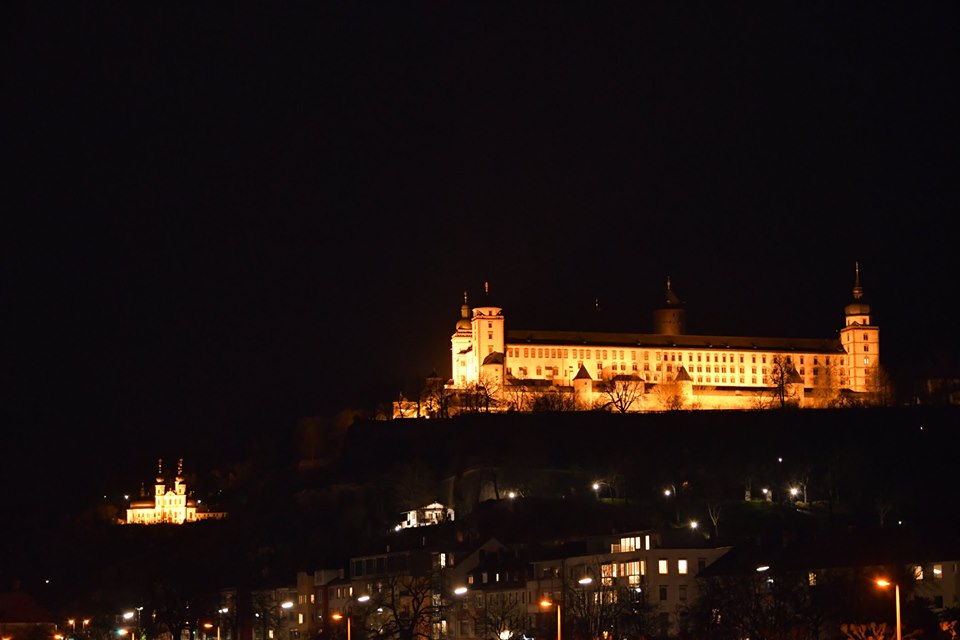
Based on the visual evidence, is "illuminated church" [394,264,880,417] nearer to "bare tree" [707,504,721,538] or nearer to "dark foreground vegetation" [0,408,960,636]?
"dark foreground vegetation" [0,408,960,636]

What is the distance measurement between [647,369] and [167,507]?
41149 mm

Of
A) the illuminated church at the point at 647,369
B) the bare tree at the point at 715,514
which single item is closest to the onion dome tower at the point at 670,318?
the illuminated church at the point at 647,369

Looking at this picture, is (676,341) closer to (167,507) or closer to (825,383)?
(825,383)

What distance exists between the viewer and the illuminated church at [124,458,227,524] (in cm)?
16312

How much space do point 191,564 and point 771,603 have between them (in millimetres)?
50679

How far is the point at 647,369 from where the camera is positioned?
156m

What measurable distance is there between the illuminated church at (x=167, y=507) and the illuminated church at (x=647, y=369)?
996 inches

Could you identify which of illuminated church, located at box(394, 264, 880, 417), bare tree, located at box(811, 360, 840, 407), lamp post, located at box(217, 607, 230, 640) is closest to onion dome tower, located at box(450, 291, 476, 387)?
illuminated church, located at box(394, 264, 880, 417)

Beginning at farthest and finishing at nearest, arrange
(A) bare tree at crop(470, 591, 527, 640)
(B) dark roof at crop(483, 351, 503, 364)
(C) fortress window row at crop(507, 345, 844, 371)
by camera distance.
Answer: (C) fortress window row at crop(507, 345, 844, 371) < (B) dark roof at crop(483, 351, 503, 364) < (A) bare tree at crop(470, 591, 527, 640)

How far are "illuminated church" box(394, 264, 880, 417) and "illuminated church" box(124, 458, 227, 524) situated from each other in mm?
25310

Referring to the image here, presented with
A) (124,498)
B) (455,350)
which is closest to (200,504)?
(124,498)

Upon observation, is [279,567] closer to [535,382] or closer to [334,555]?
[334,555]

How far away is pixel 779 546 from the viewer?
76.1 metres

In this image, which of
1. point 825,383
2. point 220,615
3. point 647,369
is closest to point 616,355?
point 647,369
